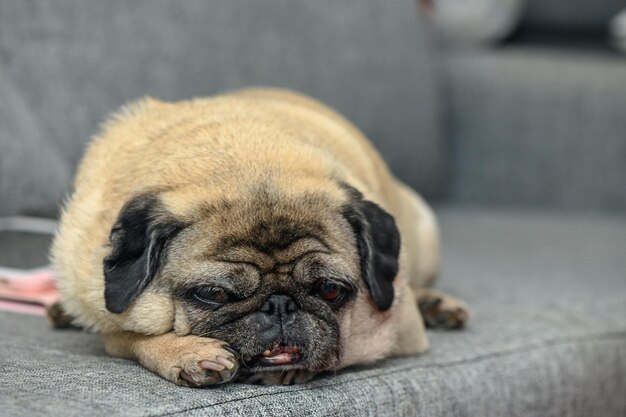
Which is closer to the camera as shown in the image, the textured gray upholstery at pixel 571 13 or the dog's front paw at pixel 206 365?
the dog's front paw at pixel 206 365

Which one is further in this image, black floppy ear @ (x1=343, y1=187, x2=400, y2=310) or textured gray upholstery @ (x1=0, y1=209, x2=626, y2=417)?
black floppy ear @ (x1=343, y1=187, x2=400, y2=310)

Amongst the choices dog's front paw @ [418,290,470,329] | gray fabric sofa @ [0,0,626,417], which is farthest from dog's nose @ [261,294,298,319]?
dog's front paw @ [418,290,470,329]

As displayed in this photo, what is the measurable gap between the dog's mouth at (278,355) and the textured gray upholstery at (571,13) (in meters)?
2.91

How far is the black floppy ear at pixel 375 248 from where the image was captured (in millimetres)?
1548

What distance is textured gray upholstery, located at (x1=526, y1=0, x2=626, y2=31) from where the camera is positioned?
3.99 m

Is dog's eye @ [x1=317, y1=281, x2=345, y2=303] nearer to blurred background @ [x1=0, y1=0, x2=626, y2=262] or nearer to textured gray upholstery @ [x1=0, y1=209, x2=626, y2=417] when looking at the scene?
textured gray upholstery @ [x1=0, y1=209, x2=626, y2=417]

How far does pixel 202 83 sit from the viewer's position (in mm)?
2545

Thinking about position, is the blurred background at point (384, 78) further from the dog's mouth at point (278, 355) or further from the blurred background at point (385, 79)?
the dog's mouth at point (278, 355)

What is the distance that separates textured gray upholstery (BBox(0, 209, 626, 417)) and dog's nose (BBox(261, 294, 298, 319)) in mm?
109

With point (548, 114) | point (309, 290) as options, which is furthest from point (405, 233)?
point (548, 114)

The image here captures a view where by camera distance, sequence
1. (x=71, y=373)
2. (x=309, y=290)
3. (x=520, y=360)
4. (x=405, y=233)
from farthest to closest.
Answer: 1. (x=405, y=233)
2. (x=520, y=360)
3. (x=309, y=290)
4. (x=71, y=373)

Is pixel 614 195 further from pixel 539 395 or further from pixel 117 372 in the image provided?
pixel 117 372

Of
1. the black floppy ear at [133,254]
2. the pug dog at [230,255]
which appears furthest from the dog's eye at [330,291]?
the black floppy ear at [133,254]

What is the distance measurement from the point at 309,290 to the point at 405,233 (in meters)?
0.59
